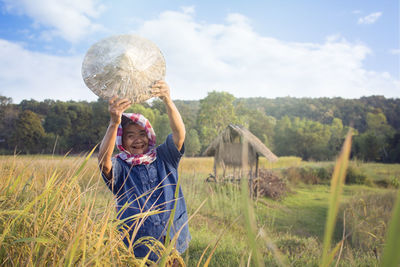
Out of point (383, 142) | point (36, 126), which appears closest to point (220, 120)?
point (36, 126)

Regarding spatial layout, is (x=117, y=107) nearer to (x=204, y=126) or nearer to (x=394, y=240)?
(x=394, y=240)

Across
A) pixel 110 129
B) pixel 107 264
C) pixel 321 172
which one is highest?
pixel 110 129

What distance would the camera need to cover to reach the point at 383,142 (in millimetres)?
48188

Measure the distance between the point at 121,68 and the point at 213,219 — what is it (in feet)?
20.4

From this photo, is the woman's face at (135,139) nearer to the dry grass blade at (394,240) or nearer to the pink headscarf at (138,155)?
the pink headscarf at (138,155)

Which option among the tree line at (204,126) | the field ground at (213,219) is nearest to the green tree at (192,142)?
the tree line at (204,126)

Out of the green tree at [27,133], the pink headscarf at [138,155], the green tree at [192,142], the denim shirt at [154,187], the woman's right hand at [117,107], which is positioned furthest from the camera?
the green tree at [192,142]

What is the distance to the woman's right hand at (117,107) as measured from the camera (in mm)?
A: 1975

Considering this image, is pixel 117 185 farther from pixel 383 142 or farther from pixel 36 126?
pixel 383 142

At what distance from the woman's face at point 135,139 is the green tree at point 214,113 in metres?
39.7

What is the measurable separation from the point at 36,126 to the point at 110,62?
104 feet

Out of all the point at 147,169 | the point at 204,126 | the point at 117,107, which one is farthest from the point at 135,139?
the point at 204,126

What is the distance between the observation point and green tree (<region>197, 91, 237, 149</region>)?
140 ft

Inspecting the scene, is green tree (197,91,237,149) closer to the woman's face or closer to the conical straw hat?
the woman's face
